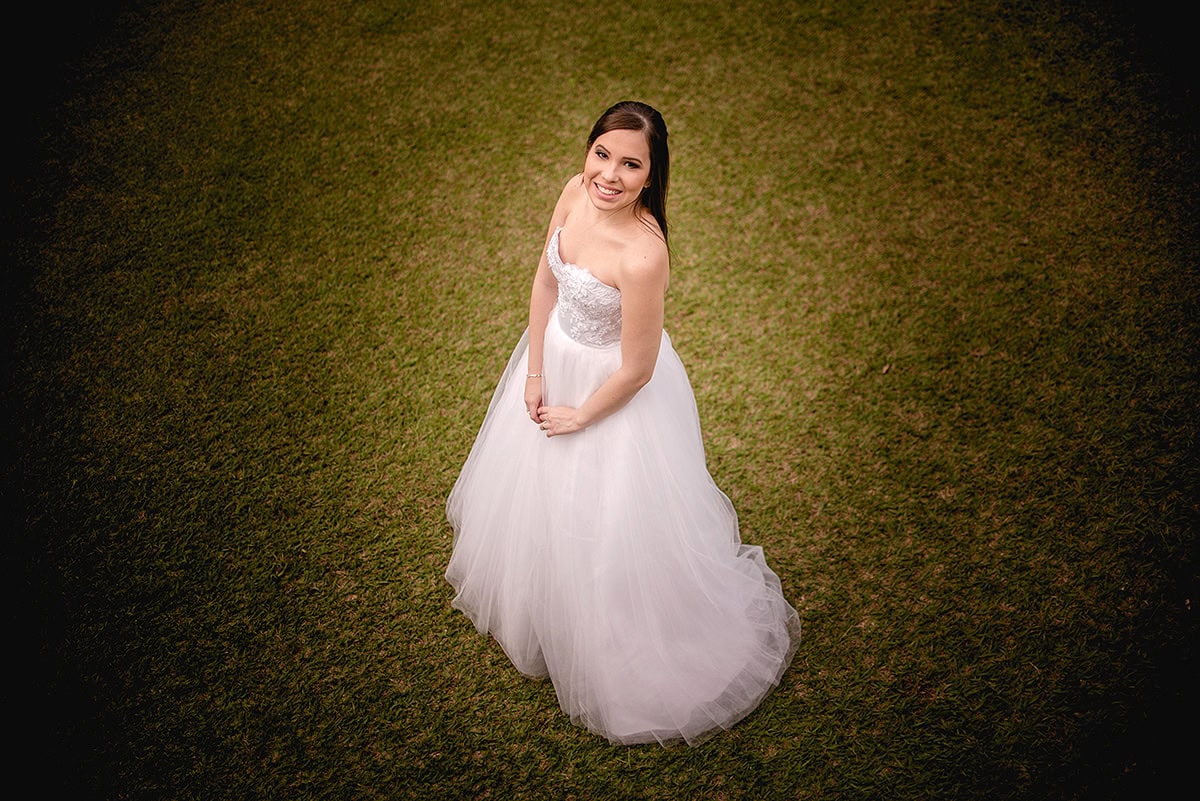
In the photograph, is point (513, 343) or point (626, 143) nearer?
point (626, 143)

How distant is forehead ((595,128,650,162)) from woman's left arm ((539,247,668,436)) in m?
0.23

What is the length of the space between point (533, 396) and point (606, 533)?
18.4 inches

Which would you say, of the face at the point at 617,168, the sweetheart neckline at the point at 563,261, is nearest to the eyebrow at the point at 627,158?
the face at the point at 617,168

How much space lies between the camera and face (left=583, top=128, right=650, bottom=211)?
161 centimetres

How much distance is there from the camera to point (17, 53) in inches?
154

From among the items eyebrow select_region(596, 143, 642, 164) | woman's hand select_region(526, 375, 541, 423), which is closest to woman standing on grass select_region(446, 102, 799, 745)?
woman's hand select_region(526, 375, 541, 423)

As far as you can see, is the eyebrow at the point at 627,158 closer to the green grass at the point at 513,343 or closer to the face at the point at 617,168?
the face at the point at 617,168

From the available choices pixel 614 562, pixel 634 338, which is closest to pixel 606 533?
pixel 614 562

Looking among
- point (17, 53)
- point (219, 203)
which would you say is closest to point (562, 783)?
point (219, 203)

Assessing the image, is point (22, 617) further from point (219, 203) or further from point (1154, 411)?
point (1154, 411)

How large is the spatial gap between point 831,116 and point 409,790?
149 inches

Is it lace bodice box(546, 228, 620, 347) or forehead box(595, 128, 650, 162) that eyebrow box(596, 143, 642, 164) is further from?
lace bodice box(546, 228, 620, 347)

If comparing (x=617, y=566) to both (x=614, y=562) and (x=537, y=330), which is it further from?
(x=537, y=330)

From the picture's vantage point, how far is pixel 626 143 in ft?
5.27
